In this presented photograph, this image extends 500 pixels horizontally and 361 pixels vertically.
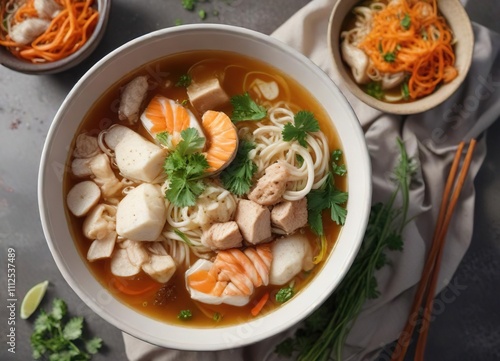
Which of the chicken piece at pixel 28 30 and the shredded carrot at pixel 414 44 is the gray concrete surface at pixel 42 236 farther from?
the shredded carrot at pixel 414 44

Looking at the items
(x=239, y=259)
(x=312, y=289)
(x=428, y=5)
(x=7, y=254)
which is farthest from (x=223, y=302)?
(x=428, y=5)

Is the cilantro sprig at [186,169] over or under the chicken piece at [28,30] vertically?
under

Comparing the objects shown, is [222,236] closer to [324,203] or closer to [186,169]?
[186,169]

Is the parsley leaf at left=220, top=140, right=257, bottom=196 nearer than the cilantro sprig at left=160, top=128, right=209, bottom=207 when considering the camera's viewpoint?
No

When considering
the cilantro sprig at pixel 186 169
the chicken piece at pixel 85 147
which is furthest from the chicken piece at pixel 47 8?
the cilantro sprig at pixel 186 169

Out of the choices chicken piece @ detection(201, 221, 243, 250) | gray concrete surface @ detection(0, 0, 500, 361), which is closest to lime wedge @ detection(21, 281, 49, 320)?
gray concrete surface @ detection(0, 0, 500, 361)

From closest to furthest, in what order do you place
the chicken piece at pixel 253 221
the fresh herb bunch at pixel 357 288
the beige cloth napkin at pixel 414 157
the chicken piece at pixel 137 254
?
the chicken piece at pixel 253 221
the chicken piece at pixel 137 254
the fresh herb bunch at pixel 357 288
the beige cloth napkin at pixel 414 157

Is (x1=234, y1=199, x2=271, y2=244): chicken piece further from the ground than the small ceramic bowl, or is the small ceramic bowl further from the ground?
the small ceramic bowl

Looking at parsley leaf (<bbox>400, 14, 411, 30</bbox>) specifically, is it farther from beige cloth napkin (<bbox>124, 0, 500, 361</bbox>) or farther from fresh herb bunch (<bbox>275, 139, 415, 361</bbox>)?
fresh herb bunch (<bbox>275, 139, 415, 361</bbox>)
